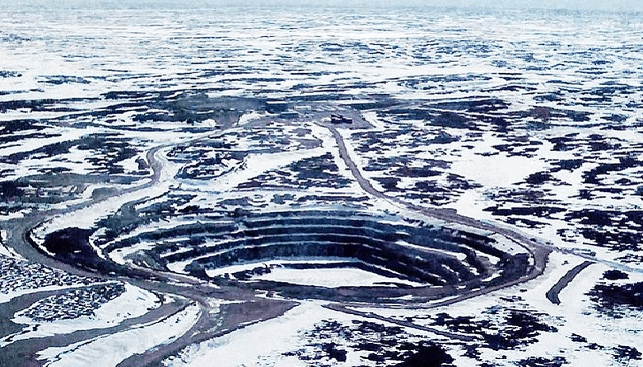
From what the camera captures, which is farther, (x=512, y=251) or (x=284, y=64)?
(x=284, y=64)

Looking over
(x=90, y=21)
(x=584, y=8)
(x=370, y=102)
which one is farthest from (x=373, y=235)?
(x=584, y=8)

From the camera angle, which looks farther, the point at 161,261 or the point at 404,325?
the point at 161,261

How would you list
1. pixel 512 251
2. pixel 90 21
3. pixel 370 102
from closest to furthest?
pixel 512 251, pixel 370 102, pixel 90 21

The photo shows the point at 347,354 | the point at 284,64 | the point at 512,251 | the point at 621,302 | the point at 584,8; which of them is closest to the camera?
the point at 347,354

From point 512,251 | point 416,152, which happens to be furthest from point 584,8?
point 512,251

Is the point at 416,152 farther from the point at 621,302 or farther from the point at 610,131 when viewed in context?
the point at 621,302

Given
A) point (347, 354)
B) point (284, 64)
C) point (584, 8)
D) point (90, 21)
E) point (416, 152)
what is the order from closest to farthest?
point (347, 354) → point (416, 152) → point (284, 64) → point (90, 21) → point (584, 8)

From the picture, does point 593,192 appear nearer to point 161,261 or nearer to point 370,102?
point 161,261

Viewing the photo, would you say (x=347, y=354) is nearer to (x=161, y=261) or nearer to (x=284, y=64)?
(x=161, y=261)

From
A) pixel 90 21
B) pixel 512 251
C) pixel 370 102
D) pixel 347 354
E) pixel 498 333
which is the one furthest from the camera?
pixel 90 21
